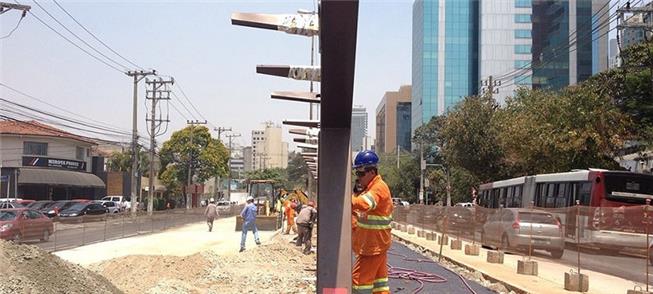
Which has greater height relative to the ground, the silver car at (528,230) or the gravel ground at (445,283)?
the silver car at (528,230)

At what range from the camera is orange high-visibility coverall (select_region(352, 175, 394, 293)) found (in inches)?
267

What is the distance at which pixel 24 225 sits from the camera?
22.0 m

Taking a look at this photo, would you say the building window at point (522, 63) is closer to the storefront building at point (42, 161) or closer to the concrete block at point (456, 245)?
the storefront building at point (42, 161)

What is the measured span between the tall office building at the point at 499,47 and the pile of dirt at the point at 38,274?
312 feet

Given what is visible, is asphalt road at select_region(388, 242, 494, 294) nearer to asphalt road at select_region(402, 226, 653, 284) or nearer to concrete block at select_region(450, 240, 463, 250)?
asphalt road at select_region(402, 226, 653, 284)

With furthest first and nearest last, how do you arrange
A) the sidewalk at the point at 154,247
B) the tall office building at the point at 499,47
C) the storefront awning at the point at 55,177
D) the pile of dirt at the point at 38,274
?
the tall office building at the point at 499,47 → the storefront awning at the point at 55,177 → the sidewalk at the point at 154,247 → the pile of dirt at the point at 38,274

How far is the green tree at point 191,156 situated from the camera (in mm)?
71750

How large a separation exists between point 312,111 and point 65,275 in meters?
7.20

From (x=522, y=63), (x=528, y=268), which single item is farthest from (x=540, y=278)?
(x=522, y=63)

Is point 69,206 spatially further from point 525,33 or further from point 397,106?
point 397,106

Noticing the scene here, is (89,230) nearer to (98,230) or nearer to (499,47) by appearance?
(98,230)

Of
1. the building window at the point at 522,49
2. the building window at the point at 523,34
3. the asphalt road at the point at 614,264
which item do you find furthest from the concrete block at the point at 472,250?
the building window at the point at 523,34

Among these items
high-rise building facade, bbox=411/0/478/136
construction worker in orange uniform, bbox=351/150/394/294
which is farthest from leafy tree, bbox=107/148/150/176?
construction worker in orange uniform, bbox=351/150/394/294

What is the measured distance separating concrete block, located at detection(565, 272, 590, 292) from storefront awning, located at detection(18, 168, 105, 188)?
138 ft
